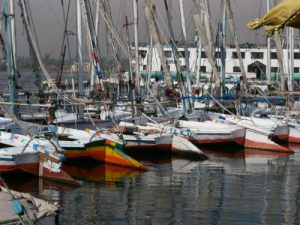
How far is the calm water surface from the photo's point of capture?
1925cm

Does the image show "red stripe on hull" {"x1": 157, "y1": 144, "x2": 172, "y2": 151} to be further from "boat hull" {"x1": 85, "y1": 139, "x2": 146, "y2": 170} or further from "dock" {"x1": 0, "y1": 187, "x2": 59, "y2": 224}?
"dock" {"x1": 0, "y1": 187, "x2": 59, "y2": 224}

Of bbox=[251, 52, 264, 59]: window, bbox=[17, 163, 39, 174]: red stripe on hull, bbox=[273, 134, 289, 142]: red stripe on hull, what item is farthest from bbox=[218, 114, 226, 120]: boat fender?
bbox=[251, 52, 264, 59]: window

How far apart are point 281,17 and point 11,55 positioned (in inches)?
946

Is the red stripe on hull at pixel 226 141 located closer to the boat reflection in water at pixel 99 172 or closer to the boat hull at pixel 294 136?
the boat hull at pixel 294 136

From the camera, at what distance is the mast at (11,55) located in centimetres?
3120

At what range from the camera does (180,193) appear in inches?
910

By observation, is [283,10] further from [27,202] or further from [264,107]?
[264,107]

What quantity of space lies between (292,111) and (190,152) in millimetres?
12831

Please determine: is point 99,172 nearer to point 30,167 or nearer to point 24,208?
point 30,167

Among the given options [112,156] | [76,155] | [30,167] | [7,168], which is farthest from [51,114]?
[7,168]

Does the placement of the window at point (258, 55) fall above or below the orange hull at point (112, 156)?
above

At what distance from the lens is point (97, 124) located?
34.3m

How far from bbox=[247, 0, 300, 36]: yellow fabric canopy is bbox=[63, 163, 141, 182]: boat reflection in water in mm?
16836

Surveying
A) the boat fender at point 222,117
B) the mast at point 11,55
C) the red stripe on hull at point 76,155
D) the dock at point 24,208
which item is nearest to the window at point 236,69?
the boat fender at point 222,117
